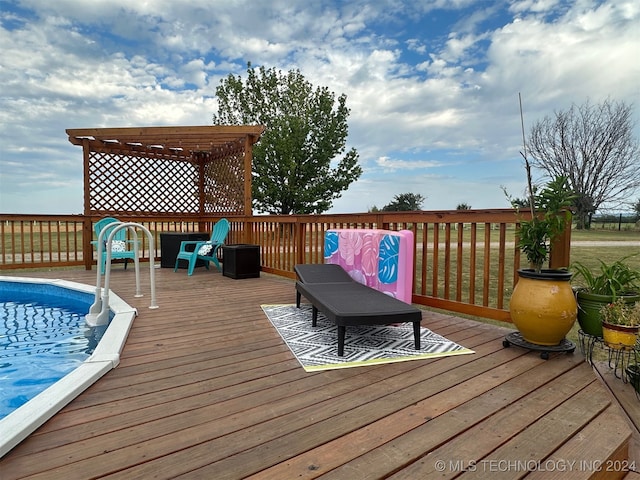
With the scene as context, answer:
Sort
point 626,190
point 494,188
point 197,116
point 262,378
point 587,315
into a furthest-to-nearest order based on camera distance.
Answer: point 626,190 → point 197,116 → point 494,188 → point 587,315 → point 262,378

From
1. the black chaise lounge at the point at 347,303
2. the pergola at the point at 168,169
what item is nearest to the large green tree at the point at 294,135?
the pergola at the point at 168,169

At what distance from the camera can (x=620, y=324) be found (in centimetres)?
206

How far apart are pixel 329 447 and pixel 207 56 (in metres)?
10.5

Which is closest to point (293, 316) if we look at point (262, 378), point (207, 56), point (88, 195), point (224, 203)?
point (262, 378)

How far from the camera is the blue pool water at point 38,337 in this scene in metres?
2.22

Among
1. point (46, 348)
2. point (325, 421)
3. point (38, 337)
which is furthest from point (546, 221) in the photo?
point (38, 337)

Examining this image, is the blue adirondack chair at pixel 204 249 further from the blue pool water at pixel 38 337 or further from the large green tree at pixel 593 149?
the large green tree at pixel 593 149

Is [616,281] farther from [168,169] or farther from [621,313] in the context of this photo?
[168,169]

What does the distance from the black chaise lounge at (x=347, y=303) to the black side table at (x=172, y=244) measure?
364cm

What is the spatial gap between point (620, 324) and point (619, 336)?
0.06 meters

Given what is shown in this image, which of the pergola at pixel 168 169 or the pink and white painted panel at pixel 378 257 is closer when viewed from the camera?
the pink and white painted panel at pixel 378 257

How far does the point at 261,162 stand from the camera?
14.0 m

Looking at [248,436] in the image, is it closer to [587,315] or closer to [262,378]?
[262,378]

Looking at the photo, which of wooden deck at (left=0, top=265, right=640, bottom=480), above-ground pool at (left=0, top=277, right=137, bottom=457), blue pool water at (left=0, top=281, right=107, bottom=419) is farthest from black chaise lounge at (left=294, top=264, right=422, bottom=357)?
blue pool water at (left=0, top=281, right=107, bottom=419)
